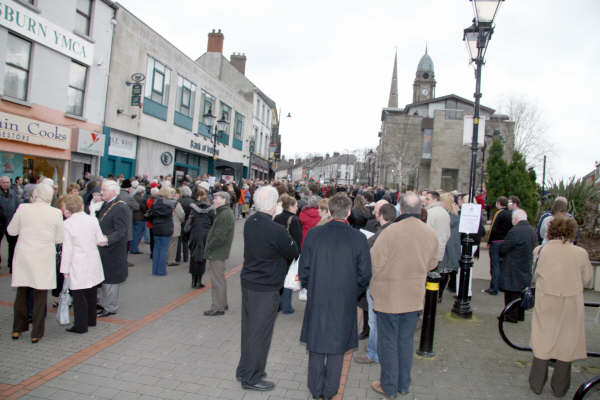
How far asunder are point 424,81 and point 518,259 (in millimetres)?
86619

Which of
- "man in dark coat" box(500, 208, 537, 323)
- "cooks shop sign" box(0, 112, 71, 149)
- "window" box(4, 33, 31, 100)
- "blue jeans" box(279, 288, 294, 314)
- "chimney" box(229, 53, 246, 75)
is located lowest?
"blue jeans" box(279, 288, 294, 314)

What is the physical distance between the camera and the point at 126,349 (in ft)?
16.8

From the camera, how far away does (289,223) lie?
658 cm

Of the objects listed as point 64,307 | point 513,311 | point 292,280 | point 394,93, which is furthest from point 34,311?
point 394,93

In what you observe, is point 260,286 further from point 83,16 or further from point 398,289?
point 83,16

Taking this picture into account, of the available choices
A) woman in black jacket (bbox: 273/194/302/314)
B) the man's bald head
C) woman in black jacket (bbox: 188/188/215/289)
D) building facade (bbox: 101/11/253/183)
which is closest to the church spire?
building facade (bbox: 101/11/253/183)

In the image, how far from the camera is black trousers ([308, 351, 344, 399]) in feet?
13.0

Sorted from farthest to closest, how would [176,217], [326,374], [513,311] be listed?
[176,217]
[513,311]
[326,374]

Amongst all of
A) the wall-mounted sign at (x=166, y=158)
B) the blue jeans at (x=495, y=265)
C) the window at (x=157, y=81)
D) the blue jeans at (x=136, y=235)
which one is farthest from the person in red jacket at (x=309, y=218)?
the wall-mounted sign at (x=166, y=158)

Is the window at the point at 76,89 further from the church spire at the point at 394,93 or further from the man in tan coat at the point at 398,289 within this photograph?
the church spire at the point at 394,93

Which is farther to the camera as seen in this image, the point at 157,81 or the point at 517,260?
the point at 157,81

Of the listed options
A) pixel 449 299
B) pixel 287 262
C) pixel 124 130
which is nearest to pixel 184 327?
pixel 287 262

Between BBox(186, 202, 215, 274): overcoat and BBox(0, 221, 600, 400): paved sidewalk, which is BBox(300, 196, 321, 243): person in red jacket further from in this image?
BBox(186, 202, 215, 274): overcoat

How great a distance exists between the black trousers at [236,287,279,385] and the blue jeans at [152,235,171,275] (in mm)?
5395
